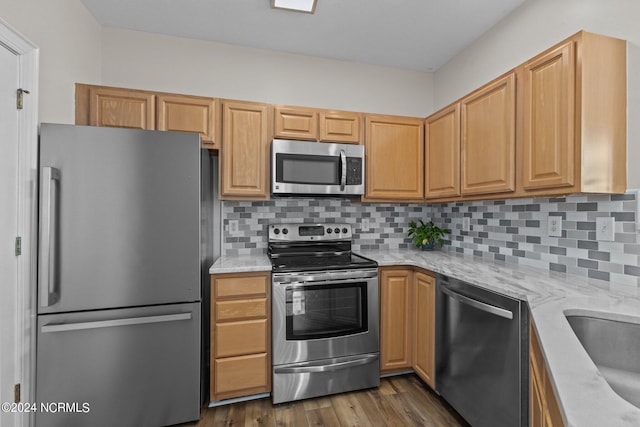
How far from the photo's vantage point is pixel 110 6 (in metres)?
2.06

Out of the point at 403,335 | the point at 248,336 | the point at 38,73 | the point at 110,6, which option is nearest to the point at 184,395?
the point at 248,336

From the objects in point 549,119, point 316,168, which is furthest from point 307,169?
point 549,119

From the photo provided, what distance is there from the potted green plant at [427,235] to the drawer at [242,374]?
64.1 inches

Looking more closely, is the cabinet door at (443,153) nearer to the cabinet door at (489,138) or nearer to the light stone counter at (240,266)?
the cabinet door at (489,138)

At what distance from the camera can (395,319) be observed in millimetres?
2250

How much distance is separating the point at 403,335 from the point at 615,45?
6.84ft

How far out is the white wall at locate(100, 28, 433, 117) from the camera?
2.35m

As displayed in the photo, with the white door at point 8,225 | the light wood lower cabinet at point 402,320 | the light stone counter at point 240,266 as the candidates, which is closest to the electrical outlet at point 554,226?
the light wood lower cabinet at point 402,320

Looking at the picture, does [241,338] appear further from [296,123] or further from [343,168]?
[296,123]

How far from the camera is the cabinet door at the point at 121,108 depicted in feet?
6.65

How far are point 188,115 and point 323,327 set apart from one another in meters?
1.79

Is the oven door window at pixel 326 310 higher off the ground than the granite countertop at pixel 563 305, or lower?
lower

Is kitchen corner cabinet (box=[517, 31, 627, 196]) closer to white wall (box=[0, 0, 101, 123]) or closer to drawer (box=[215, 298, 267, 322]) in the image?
drawer (box=[215, 298, 267, 322])

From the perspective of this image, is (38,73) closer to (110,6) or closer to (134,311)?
(110,6)
